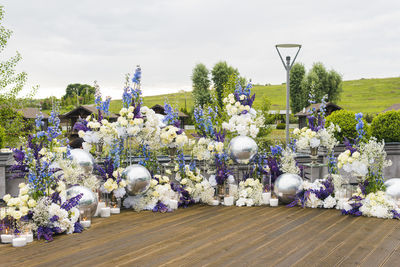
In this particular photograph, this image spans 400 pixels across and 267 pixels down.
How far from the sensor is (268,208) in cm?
778

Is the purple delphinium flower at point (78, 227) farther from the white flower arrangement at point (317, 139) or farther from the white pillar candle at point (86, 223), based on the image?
the white flower arrangement at point (317, 139)

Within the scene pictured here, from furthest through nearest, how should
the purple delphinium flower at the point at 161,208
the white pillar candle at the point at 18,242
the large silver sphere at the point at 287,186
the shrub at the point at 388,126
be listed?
the shrub at the point at 388,126 < the large silver sphere at the point at 287,186 < the purple delphinium flower at the point at 161,208 < the white pillar candle at the point at 18,242

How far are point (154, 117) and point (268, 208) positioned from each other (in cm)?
302

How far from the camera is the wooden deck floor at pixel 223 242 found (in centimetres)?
473

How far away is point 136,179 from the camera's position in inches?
290

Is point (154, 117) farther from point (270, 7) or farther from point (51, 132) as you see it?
point (270, 7)

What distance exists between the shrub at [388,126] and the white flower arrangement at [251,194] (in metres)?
6.77

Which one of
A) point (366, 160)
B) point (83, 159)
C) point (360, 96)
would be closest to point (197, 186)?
point (83, 159)

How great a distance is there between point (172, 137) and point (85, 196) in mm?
2293

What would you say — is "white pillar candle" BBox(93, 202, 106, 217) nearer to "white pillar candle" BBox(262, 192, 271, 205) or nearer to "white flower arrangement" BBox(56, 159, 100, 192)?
"white flower arrangement" BBox(56, 159, 100, 192)

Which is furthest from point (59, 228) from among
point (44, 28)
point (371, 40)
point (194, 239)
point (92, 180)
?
point (371, 40)

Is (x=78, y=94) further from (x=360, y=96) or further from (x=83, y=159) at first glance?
(x=83, y=159)

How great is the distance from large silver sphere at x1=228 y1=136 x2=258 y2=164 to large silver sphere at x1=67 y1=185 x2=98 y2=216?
10.2 ft

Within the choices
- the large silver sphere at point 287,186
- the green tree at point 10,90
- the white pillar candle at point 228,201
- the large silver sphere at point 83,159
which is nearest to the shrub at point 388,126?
the large silver sphere at point 287,186
